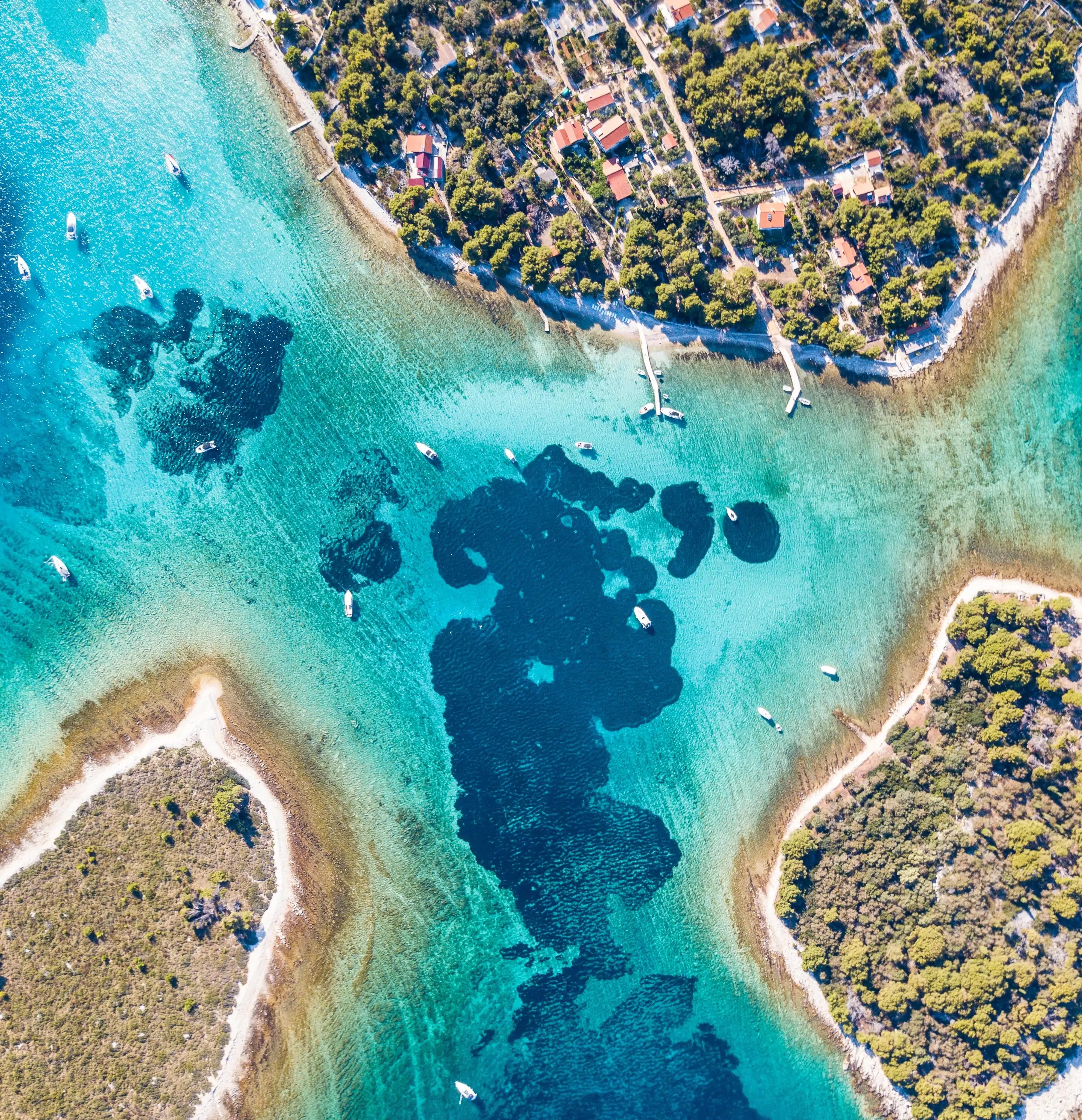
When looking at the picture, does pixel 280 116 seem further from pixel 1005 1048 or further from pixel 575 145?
pixel 1005 1048

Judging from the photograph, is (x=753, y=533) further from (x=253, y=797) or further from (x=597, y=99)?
(x=253, y=797)

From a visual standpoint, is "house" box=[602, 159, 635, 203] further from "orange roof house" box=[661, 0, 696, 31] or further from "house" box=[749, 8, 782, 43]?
"house" box=[749, 8, 782, 43]

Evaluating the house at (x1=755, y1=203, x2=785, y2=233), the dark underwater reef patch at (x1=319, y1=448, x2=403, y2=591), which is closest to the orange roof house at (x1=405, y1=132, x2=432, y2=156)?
the dark underwater reef patch at (x1=319, y1=448, x2=403, y2=591)

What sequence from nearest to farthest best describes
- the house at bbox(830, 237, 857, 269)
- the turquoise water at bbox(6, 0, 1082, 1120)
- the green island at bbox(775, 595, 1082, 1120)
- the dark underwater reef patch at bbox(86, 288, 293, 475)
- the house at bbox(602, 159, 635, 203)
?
the green island at bbox(775, 595, 1082, 1120) < the house at bbox(602, 159, 635, 203) < the house at bbox(830, 237, 857, 269) < the turquoise water at bbox(6, 0, 1082, 1120) < the dark underwater reef patch at bbox(86, 288, 293, 475)

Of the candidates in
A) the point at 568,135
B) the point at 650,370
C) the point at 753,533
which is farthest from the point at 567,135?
the point at 753,533

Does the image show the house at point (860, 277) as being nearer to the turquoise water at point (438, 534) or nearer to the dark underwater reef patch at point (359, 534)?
the turquoise water at point (438, 534)
